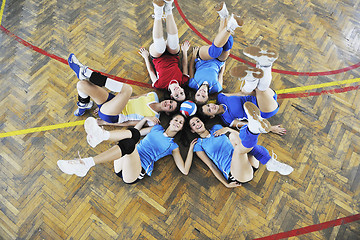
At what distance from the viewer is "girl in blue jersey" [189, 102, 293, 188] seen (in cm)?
232

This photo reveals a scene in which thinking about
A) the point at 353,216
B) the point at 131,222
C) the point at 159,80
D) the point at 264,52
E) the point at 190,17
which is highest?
the point at 264,52

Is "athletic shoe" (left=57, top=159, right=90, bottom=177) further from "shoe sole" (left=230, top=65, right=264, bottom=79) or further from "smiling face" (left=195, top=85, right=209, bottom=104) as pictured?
"shoe sole" (left=230, top=65, right=264, bottom=79)

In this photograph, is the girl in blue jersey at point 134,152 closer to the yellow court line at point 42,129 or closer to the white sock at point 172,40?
the yellow court line at point 42,129

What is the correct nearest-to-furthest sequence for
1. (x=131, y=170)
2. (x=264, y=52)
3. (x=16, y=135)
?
(x=264, y=52) < (x=131, y=170) < (x=16, y=135)

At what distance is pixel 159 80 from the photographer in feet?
9.45

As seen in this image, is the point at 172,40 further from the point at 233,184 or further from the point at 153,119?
the point at 233,184

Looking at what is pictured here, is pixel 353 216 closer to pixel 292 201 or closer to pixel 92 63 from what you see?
pixel 292 201

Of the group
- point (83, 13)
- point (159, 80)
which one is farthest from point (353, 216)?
point (83, 13)

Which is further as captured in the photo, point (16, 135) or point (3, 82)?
point (3, 82)

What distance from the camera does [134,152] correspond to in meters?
2.23

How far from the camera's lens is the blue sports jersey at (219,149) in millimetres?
2547

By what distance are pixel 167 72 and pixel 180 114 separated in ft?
1.80

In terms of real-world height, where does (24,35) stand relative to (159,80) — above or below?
below

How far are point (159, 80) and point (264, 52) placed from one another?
4.21ft
